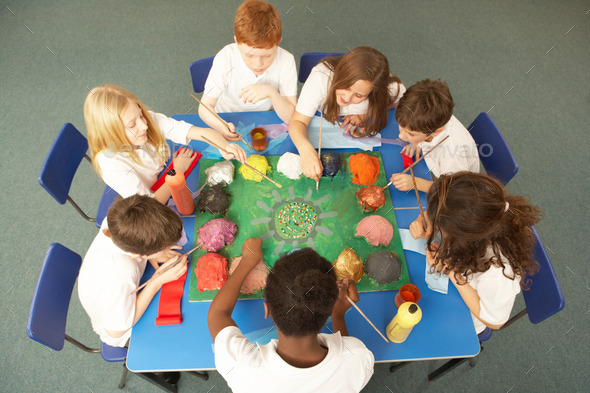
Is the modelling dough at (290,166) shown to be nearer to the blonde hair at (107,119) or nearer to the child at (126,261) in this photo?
Answer: the child at (126,261)

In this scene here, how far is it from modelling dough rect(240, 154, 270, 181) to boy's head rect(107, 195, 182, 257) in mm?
495

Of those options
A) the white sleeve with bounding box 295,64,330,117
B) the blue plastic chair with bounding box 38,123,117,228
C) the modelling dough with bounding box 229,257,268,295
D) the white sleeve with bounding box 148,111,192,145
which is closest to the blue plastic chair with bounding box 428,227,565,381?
the modelling dough with bounding box 229,257,268,295

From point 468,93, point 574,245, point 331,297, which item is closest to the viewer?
point 331,297

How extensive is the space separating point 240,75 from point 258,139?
497 millimetres

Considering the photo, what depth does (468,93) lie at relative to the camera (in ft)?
10.8

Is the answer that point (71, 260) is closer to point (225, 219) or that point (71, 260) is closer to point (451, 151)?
point (225, 219)

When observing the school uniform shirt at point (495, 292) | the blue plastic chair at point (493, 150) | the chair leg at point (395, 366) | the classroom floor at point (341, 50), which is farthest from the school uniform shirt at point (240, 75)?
the chair leg at point (395, 366)

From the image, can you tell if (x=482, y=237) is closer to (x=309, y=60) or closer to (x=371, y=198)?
(x=371, y=198)

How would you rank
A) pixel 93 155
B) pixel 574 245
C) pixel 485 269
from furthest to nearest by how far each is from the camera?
pixel 574 245, pixel 93 155, pixel 485 269

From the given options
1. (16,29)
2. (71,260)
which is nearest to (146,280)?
(71,260)

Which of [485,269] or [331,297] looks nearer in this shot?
[331,297]

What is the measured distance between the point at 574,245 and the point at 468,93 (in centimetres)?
159

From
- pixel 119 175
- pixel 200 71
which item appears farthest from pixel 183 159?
pixel 200 71

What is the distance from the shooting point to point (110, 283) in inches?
52.1
